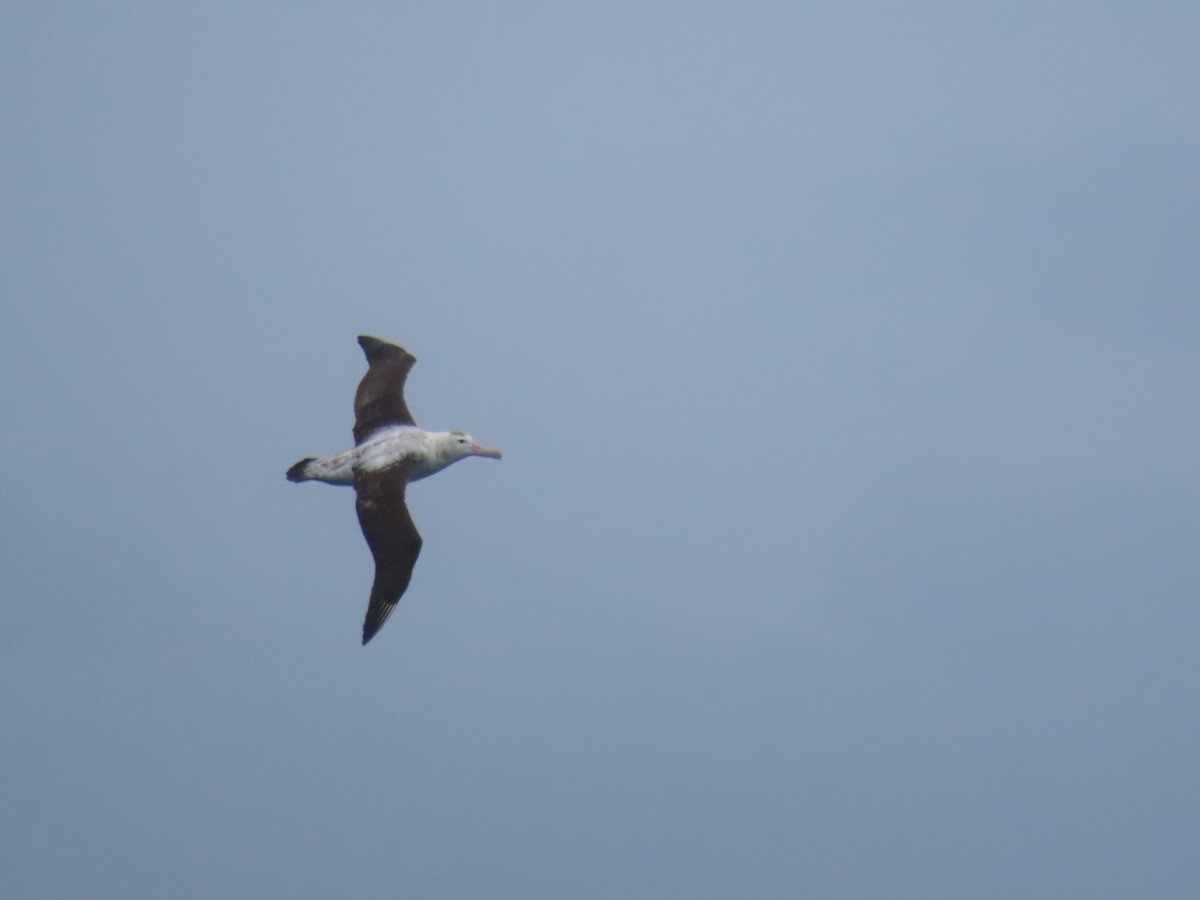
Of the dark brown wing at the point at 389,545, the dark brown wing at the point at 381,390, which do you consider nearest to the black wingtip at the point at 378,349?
the dark brown wing at the point at 381,390

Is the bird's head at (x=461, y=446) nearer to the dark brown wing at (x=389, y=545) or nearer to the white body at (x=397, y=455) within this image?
the white body at (x=397, y=455)

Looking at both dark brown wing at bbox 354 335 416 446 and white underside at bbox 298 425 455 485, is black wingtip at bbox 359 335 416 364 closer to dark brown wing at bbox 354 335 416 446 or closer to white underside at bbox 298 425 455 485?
dark brown wing at bbox 354 335 416 446

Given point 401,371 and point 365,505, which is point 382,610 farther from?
point 401,371

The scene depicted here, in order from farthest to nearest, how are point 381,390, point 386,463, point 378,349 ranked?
point 378,349 → point 381,390 → point 386,463

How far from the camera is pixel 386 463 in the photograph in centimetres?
2178

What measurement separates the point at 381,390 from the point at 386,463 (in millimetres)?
1706

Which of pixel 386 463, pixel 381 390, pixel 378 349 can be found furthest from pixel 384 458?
pixel 378 349

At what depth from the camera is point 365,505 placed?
21.3 m

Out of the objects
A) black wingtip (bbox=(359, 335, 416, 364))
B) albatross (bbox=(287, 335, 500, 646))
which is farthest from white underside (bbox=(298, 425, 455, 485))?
black wingtip (bbox=(359, 335, 416, 364))

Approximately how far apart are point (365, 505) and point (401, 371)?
2.69 meters

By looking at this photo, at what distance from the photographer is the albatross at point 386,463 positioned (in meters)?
21.1

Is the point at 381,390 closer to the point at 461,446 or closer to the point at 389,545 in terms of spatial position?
the point at 461,446

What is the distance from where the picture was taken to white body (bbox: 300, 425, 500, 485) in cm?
2194

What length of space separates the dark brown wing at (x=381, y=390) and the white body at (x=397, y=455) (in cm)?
26
